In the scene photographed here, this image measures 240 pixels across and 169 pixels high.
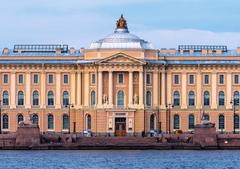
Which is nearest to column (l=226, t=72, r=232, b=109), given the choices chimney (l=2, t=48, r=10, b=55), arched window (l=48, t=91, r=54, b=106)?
arched window (l=48, t=91, r=54, b=106)

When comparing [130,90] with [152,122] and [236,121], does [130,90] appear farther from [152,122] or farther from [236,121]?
[236,121]

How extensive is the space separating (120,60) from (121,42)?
2396 mm

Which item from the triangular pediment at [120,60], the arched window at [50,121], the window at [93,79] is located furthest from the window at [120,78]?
the arched window at [50,121]

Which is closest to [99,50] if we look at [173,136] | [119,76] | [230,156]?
[119,76]

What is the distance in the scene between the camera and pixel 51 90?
178m

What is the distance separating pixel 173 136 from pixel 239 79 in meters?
17.9

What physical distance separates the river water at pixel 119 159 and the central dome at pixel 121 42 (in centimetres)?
2161

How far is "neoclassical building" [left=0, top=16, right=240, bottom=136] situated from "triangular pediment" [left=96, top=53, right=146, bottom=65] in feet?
1.68

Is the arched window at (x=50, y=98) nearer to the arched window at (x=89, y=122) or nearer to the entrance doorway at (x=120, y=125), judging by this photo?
the arched window at (x=89, y=122)

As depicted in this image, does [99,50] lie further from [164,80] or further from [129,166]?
[129,166]

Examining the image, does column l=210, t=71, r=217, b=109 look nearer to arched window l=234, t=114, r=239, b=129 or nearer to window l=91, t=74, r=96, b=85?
arched window l=234, t=114, r=239, b=129

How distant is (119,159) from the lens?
14362 cm

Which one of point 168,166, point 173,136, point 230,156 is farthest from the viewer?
point 173,136

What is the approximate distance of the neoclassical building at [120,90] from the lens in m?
175
